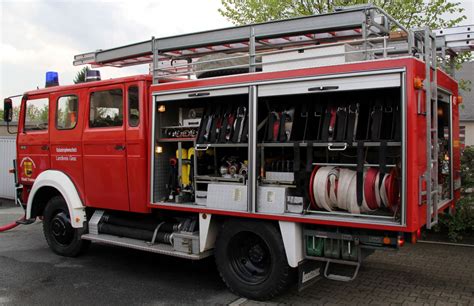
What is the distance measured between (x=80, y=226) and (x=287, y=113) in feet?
11.7

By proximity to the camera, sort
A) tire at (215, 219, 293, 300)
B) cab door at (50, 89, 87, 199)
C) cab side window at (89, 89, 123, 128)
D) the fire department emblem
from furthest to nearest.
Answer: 1. the fire department emblem
2. cab door at (50, 89, 87, 199)
3. cab side window at (89, 89, 123, 128)
4. tire at (215, 219, 293, 300)

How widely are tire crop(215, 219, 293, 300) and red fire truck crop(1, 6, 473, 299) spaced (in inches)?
0.6

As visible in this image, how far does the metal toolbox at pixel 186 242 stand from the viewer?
18.1ft

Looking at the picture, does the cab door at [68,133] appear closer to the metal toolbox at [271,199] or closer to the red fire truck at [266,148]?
the red fire truck at [266,148]

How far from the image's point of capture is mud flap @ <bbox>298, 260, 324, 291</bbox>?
488 cm

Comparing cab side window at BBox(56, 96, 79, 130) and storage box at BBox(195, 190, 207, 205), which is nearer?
storage box at BBox(195, 190, 207, 205)

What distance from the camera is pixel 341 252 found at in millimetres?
4668

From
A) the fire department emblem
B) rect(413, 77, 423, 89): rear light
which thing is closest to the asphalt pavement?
the fire department emblem

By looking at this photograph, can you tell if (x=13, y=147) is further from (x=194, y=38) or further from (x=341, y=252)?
(x=341, y=252)

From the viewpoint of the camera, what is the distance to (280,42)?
19.4ft

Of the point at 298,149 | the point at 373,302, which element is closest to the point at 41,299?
the point at 298,149

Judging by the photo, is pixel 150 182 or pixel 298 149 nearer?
pixel 298 149

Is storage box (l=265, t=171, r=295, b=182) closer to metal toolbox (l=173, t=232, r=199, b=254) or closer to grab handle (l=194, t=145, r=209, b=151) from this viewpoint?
grab handle (l=194, t=145, r=209, b=151)

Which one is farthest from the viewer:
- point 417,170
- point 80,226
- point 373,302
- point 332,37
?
point 80,226
